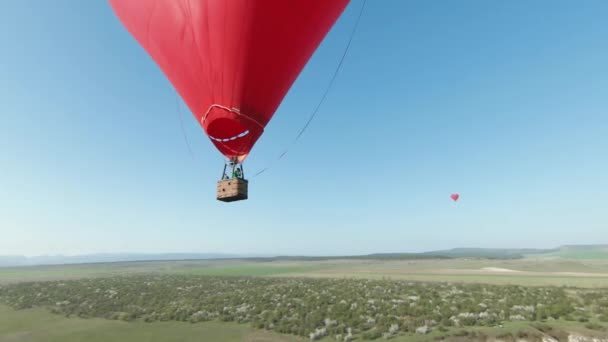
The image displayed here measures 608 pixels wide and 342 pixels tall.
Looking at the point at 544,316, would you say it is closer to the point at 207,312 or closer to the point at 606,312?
the point at 606,312

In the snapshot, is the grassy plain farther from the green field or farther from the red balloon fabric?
the red balloon fabric

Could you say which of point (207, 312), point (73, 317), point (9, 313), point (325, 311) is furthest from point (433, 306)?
point (9, 313)

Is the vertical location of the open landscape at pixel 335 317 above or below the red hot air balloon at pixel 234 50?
below

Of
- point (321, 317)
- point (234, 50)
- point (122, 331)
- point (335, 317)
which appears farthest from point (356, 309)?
point (234, 50)

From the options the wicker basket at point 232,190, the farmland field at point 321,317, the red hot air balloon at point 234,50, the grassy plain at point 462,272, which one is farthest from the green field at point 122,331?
the grassy plain at point 462,272

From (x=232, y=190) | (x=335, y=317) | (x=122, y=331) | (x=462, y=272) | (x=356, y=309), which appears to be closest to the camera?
(x=232, y=190)

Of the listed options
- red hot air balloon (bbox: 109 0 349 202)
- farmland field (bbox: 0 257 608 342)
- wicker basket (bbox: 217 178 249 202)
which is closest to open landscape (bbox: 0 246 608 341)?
farmland field (bbox: 0 257 608 342)

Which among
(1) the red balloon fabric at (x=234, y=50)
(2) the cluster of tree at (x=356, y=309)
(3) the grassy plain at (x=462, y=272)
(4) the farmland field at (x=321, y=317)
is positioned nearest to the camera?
(1) the red balloon fabric at (x=234, y=50)

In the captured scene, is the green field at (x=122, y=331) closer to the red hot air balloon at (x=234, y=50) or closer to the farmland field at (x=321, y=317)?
the farmland field at (x=321, y=317)

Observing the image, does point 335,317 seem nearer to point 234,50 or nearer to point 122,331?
point 122,331
